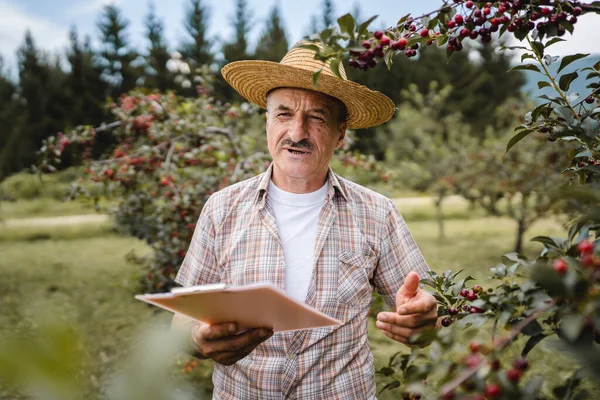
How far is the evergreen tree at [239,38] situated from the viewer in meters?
23.0

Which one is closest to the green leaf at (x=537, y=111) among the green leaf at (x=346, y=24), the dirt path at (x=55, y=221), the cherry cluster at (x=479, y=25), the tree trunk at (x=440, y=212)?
the cherry cluster at (x=479, y=25)

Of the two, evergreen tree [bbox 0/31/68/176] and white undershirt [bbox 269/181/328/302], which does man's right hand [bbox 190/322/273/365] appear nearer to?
white undershirt [bbox 269/181/328/302]

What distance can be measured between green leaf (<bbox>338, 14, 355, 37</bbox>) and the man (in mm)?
800

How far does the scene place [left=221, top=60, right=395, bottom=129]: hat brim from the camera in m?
1.88

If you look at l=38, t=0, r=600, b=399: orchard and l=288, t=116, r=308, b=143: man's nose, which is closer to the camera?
l=38, t=0, r=600, b=399: orchard

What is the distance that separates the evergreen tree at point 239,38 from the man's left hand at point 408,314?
22.0 m

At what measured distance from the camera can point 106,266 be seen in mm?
8562

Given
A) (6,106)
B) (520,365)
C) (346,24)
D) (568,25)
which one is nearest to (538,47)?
(568,25)

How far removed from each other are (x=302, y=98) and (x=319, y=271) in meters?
0.67

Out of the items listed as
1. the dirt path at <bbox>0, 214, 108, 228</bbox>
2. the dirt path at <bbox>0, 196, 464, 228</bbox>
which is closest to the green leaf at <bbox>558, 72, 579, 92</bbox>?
the dirt path at <bbox>0, 196, 464, 228</bbox>

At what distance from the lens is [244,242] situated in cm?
188

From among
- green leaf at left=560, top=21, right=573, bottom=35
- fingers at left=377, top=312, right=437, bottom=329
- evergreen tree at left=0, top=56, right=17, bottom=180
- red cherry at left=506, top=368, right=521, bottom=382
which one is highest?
evergreen tree at left=0, top=56, right=17, bottom=180

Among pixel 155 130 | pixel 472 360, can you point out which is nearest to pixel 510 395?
pixel 472 360

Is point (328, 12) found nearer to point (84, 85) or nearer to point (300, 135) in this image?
point (84, 85)
